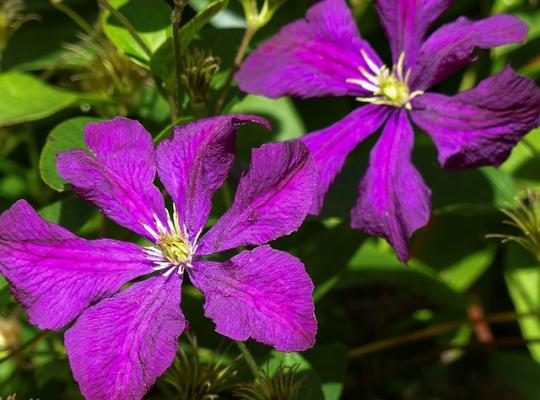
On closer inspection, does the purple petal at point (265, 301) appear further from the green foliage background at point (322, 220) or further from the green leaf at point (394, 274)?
the green leaf at point (394, 274)

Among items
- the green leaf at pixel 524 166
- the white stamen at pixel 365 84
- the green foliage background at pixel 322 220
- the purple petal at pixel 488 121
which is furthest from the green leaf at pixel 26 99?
the green leaf at pixel 524 166

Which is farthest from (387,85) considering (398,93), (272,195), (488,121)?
(272,195)

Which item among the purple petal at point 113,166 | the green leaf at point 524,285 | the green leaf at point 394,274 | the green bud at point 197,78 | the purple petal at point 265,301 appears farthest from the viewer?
the green leaf at point 524,285

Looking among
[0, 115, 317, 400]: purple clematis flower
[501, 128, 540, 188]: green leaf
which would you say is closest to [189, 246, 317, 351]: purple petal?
[0, 115, 317, 400]: purple clematis flower

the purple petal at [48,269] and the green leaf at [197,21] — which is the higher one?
the green leaf at [197,21]

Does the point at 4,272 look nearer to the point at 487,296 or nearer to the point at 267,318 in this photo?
the point at 267,318

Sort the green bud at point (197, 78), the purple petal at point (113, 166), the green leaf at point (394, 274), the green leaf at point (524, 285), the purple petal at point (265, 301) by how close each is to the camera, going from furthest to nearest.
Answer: the green leaf at point (524, 285) → the green leaf at point (394, 274) → the green bud at point (197, 78) → the purple petal at point (113, 166) → the purple petal at point (265, 301)

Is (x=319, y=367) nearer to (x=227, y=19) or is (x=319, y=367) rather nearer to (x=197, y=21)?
(x=197, y=21)
